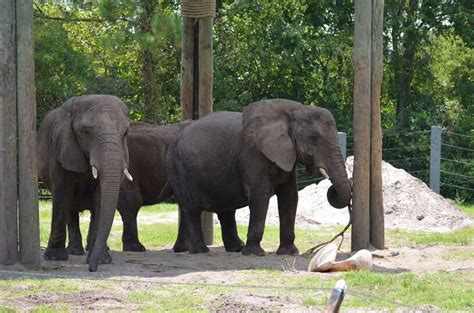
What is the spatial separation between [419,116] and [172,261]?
52.7ft

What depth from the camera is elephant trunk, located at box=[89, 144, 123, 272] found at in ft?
39.5

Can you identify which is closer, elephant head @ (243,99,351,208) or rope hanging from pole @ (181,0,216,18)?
elephant head @ (243,99,351,208)

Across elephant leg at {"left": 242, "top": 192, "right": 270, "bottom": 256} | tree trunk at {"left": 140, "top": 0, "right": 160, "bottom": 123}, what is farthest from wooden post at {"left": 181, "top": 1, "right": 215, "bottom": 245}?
tree trunk at {"left": 140, "top": 0, "right": 160, "bottom": 123}

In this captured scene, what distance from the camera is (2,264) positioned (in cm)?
1216

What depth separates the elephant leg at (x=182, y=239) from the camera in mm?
15484

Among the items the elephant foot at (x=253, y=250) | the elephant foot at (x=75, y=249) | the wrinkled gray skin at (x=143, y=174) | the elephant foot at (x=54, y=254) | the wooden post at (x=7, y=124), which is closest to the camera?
the wooden post at (x=7, y=124)

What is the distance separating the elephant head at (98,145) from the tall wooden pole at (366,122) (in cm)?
273

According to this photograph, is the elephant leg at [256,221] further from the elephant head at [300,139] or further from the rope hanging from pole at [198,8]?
the rope hanging from pole at [198,8]

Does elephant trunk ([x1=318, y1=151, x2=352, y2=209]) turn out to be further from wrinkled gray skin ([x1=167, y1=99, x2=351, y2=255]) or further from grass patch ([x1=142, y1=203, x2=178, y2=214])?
grass patch ([x1=142, y1=203, x2=178, y2=214])

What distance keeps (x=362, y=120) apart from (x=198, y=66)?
328 cm

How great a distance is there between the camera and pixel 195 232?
14.8 metres

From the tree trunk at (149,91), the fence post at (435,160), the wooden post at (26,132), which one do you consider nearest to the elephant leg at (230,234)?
the wooden post at (26,132)

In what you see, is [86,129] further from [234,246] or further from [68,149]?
[234,246]

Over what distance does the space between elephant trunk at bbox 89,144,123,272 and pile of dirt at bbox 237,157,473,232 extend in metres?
6.97
